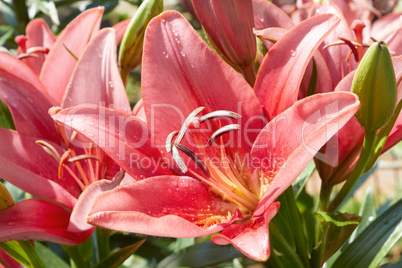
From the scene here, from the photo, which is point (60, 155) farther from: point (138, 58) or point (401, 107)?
point (401, 107)

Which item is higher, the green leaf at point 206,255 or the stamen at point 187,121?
the stamen at point 187,121

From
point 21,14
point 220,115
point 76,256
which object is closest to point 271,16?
point 220,115

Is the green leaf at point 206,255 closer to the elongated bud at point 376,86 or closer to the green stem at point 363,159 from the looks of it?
the green stem at point 363,159

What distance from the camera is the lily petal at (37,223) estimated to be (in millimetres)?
510

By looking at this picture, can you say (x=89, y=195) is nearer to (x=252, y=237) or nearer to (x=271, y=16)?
(x=252, y=237)

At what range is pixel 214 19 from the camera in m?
0.55

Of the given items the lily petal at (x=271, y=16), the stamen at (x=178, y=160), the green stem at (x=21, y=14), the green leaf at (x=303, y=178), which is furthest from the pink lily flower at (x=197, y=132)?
the green stem at (x=21, y=14)

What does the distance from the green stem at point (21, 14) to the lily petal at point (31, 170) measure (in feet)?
2.71

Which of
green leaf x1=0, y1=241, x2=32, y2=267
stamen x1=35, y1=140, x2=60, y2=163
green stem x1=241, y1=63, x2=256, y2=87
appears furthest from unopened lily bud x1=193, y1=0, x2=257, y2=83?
green leaf x1=0, y1=241, x2=32, y2=267

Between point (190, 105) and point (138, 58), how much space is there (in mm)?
188

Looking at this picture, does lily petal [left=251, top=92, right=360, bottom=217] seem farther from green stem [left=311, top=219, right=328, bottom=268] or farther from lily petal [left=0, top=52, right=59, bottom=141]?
lily petal [left=0, top=52, right=59, bottom=141]

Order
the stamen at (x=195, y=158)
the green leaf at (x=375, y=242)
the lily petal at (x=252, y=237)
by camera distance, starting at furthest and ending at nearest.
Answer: the green leaf at (x=375, y=242) → the stamen at (x=195, y=158) → the lily petal at (x=252, y=237)

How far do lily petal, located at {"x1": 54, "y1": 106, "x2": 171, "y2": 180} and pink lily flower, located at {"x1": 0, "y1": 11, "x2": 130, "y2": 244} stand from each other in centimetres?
2

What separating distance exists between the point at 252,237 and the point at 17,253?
31 cm
